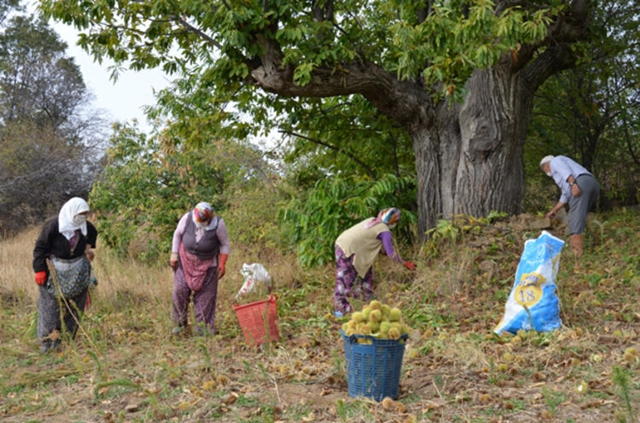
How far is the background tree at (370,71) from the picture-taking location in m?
8.34

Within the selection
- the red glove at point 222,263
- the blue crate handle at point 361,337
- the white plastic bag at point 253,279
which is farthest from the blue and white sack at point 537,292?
the white plastic bag at point 253,279

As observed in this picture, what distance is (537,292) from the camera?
580 centimetres

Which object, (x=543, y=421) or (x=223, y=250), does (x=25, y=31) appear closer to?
(x=223, y=250)

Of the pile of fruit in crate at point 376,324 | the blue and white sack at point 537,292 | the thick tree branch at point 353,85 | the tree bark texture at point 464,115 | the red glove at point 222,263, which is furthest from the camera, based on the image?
the tree bark texture at point 464,115

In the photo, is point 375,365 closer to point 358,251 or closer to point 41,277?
point 358,251

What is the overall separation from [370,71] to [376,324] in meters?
5.51

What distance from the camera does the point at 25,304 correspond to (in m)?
9.33

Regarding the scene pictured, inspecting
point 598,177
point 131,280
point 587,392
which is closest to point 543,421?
point 587,392

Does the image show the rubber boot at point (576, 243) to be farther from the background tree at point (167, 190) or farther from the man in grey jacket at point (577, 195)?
the background tree at point (167, 190)

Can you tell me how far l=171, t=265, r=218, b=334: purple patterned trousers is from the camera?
7090 millimetres

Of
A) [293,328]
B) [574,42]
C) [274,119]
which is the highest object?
[574,42]

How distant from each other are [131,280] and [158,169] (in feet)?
12.6

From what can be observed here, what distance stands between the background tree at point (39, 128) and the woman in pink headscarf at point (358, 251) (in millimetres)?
13661

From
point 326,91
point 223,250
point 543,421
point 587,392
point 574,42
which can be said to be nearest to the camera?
point 543,421
